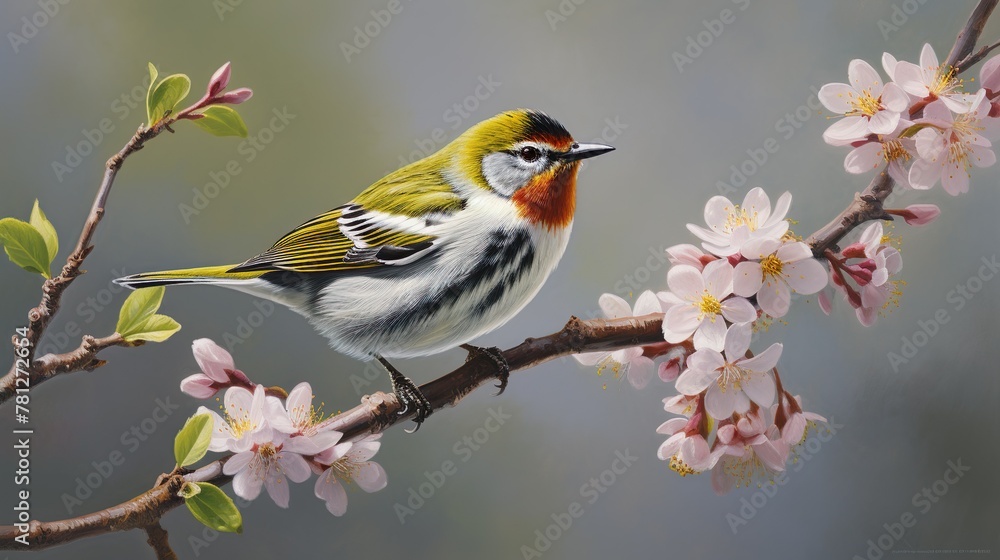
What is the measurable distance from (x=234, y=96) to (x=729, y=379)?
2.38 feet

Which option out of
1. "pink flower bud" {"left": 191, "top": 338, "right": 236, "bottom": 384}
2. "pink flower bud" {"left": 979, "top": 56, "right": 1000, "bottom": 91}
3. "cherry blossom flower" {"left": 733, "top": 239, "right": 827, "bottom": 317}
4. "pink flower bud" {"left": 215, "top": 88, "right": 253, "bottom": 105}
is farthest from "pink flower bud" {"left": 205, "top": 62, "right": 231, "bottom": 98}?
"pink flower bud" {"left": 979, "top": 56, "right": 1000, "bottom": 91}

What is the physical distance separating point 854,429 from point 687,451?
1.36 feet

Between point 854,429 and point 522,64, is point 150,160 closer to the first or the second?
point 522,64

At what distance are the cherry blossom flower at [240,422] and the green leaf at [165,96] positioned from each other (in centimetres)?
35

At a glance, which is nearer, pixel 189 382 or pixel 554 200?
pixel 189 382

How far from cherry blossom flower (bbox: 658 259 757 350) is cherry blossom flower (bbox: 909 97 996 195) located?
1.02ft

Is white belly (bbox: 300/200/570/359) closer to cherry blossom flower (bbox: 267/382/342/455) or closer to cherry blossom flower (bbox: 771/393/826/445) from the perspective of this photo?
cherry blossom flower (bbox: 267/382/342/455)

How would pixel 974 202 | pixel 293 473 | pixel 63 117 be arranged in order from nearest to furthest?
pixel 293 473, pixel 63 117, pixel 974 202

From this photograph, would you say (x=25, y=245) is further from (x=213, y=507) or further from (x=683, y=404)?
(x=683, y=404)

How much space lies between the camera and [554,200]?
1.06m

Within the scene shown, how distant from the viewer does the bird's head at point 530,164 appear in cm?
105

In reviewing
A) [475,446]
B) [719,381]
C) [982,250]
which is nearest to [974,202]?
[982,250]

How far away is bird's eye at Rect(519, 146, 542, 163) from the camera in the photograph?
1071 mm

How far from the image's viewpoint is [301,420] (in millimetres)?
878
